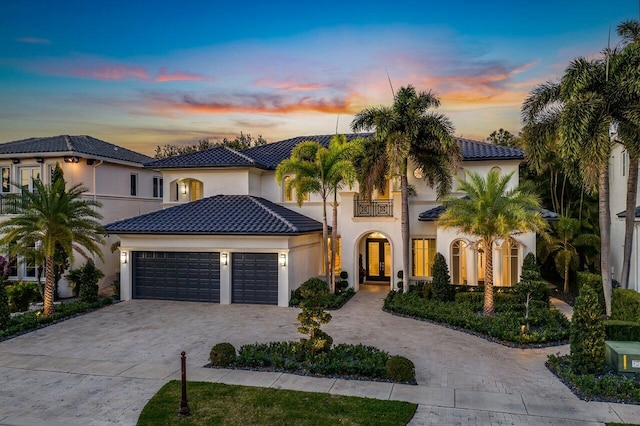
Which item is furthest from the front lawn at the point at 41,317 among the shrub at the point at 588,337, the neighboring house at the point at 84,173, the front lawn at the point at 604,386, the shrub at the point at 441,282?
the shrub at the point at 588,337

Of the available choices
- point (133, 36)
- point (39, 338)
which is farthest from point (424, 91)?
point (39, 338)

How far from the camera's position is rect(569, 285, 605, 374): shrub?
967 centimetres

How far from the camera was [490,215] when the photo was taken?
1520 centimetres

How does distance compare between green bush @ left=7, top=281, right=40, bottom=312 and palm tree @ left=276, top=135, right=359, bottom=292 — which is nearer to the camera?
green bush @ left=7, top=281, right=40, bottom=312

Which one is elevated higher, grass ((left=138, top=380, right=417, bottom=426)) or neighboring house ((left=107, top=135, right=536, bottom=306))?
neighboring house ((left=107, top=135, right=536, bottom=306))

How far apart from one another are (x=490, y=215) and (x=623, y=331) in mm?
5506

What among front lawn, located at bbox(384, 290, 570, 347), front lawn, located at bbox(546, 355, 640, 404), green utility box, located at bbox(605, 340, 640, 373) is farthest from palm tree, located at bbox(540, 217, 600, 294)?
front lawn, located at bbox(546, 355, 640, 404)

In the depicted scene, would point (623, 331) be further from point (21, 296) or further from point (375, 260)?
point (21, 296)

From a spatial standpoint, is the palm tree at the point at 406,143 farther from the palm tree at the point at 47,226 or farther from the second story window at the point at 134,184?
the second story window at the point at 134,184

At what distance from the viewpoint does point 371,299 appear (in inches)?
781

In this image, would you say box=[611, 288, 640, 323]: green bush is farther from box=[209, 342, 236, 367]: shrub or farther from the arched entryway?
box=[209, 342, 236, 367]: shrub

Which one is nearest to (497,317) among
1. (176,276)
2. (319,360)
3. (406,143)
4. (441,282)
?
(441,282)

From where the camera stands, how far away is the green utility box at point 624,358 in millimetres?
9461

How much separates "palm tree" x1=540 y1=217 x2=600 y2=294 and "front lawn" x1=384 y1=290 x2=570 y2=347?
5923 millimetres
